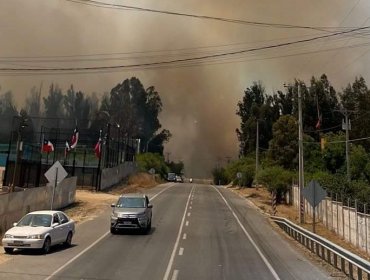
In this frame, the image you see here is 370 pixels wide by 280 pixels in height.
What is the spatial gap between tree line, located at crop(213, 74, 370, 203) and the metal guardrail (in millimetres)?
9757

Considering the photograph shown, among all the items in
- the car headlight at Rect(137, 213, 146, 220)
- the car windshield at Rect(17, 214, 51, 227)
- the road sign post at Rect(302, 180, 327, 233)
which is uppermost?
the road sign post at Rect(302, 180, 327, 233)

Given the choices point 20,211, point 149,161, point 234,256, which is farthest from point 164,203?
point 149,161

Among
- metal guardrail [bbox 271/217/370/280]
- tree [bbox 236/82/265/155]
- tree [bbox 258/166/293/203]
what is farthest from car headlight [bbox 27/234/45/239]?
tree [bbox 236/82/265/155]

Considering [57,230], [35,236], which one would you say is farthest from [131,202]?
[35,236]

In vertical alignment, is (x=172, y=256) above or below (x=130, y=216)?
below

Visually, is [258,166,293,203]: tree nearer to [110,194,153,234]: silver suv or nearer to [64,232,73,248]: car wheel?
[110,194,153,234]: silver suv

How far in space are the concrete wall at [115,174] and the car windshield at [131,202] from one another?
106 ft

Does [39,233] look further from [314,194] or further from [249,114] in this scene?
[249,114]

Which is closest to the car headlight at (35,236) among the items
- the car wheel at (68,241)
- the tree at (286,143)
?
the car wheel at (68,241)

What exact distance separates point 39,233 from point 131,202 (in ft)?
28.9

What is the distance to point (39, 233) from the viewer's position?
709 inches

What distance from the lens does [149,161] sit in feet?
347

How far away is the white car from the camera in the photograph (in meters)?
17.8

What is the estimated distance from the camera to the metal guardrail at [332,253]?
14.6m
